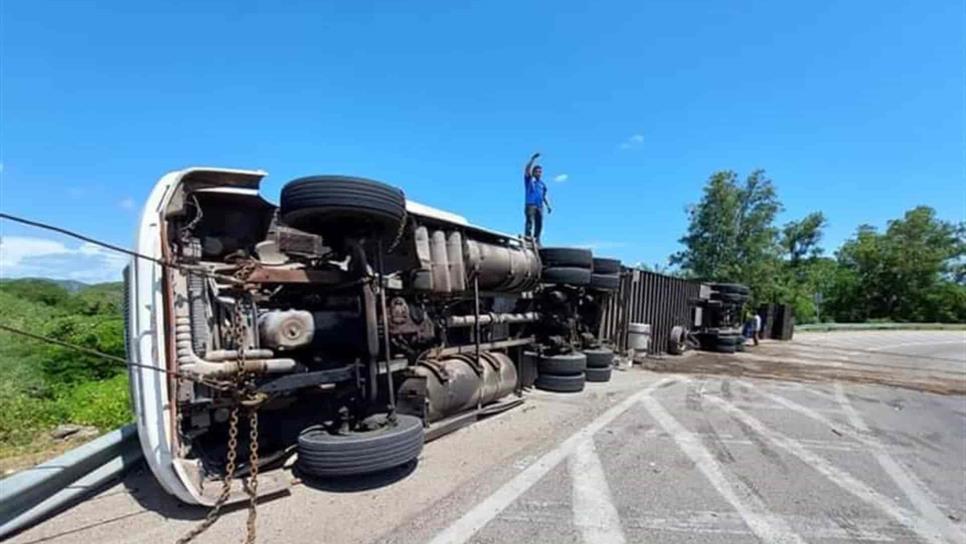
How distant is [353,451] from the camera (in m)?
3.37

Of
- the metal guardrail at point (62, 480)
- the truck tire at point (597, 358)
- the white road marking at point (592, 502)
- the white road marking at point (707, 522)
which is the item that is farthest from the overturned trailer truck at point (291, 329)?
the truck tire at point (597, 358)

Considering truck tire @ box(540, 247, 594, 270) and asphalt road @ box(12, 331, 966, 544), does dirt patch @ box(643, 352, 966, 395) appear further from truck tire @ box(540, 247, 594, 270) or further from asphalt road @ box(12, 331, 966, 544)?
truck tire @ box(540, 247, 594, 270)

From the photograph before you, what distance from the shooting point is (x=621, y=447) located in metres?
4.60

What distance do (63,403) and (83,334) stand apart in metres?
4.83

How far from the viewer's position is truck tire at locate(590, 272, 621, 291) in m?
8.34

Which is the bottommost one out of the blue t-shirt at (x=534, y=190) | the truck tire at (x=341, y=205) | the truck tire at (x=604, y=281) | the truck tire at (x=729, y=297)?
the truck tire at (x=729, y=297)

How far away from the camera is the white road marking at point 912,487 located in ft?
10.4

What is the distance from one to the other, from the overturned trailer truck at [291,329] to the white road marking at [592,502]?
1.28 metres

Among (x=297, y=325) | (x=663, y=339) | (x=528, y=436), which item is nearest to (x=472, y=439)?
(x=528, y=436)

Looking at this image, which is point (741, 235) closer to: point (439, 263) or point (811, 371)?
point (811, 371)

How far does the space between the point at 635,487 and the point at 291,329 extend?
285cm

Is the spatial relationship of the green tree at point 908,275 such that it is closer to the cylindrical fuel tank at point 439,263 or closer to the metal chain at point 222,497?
the cylindrical fuel tank at point 439,263

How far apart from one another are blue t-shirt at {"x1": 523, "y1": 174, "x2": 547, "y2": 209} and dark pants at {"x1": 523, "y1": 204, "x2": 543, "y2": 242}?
0.07 metres

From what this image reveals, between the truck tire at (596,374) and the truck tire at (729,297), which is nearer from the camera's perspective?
the truck tire at (596,374)
